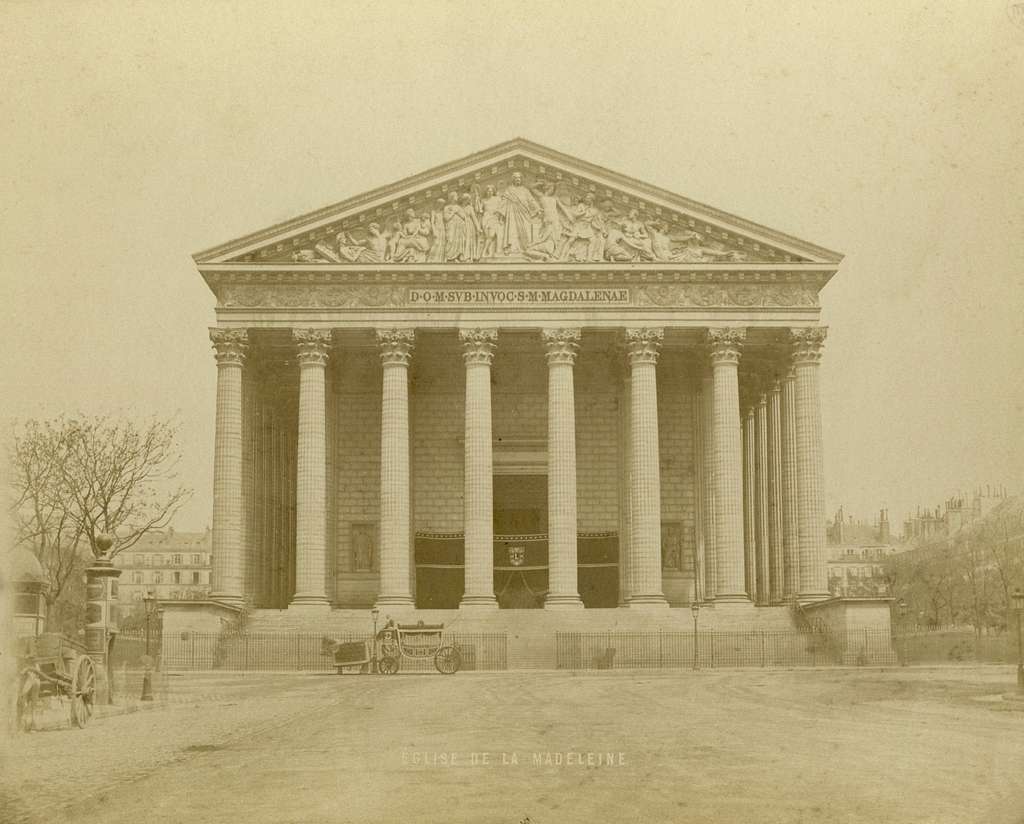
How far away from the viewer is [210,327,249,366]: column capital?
160 ft

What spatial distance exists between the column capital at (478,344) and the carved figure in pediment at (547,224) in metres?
3.25

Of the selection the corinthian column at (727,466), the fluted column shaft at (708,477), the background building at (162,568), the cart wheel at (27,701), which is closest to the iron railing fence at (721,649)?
the corinthian column at (727,466)

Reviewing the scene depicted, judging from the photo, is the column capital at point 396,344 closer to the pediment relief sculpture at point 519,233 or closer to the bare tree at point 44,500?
the pediment relief sculpture at point 519,233

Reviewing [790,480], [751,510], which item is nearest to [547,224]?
[790,480]

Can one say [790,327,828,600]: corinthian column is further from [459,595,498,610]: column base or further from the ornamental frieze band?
[459,595,498,610]: column base

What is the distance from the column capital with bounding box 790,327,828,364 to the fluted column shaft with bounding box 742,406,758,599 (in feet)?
26.3

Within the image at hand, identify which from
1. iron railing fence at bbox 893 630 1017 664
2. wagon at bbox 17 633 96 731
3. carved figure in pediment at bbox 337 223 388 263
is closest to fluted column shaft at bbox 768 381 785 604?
iron railing fence at bbox 893 630 1017 664

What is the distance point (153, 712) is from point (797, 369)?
30123mm

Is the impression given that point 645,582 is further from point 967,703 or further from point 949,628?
point 949,628

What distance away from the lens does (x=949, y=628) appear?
258ft

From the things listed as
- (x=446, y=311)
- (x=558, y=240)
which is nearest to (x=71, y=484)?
(x=446, y=311)

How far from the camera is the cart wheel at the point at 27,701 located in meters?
20.8

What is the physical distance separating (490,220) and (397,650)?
17141mm

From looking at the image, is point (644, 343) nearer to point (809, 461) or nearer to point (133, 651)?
point (809, 461)
